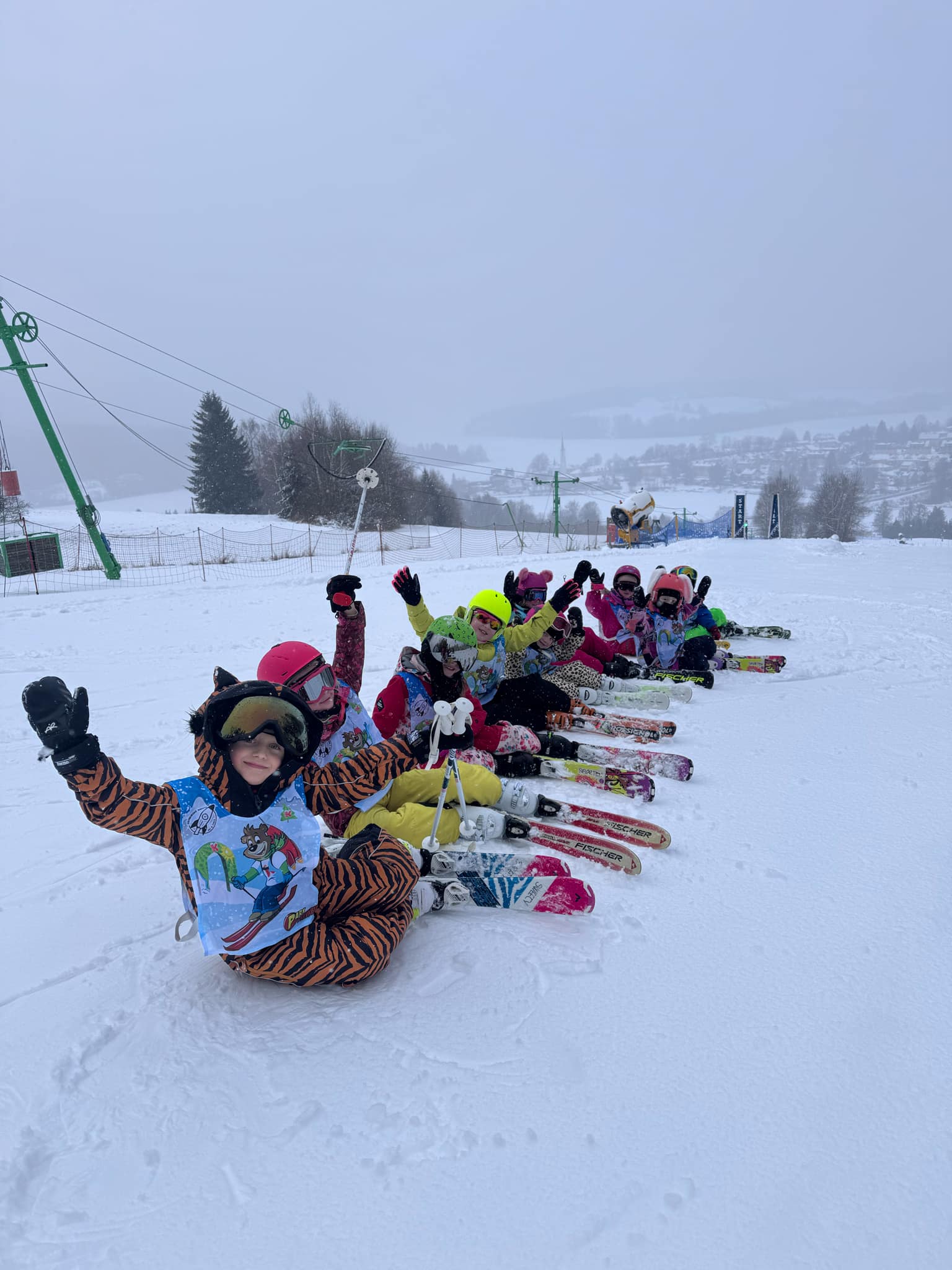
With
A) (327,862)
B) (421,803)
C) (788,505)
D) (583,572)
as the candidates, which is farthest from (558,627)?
(788,505)

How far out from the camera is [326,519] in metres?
39.8

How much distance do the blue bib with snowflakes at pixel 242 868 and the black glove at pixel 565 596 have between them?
11.3 ft

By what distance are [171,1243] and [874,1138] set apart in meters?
1.78

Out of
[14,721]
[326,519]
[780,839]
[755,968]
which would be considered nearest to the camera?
[755,968]

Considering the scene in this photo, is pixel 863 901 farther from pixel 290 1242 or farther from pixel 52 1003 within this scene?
pixel 52 1003

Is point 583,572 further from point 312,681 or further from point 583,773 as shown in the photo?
point 312,681

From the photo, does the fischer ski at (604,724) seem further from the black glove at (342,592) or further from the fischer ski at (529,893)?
the fischer ski at (529,893)

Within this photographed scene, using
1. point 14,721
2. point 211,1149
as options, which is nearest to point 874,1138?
point 211,1149

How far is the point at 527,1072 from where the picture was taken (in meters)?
2.11

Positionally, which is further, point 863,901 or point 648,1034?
point 863,901

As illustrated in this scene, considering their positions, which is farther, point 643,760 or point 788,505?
point 788,505

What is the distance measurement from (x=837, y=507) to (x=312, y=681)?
208 ft

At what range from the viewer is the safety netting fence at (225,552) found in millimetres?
17891

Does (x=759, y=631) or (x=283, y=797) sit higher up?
(x=283, y=797)
